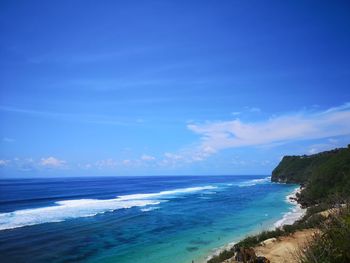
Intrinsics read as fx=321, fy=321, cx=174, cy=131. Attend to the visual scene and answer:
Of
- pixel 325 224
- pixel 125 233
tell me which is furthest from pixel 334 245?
pixel 125 233

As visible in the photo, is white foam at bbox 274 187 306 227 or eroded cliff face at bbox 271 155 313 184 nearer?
white foam at bbox 274 187 306 227

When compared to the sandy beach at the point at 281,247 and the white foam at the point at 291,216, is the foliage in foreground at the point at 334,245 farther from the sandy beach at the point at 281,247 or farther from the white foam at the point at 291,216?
the white foam at the point at 291,216

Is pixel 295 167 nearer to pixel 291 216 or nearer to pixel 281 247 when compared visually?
pixel 291 216

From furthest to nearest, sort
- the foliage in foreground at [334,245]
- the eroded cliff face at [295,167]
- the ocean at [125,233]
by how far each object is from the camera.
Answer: the eroded cliff face at [295,167] → the ocean at [125,233] → the foliage in foreground at [334,245]

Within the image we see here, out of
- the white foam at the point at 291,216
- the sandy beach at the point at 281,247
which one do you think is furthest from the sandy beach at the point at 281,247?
the white foam at the point at 291,216

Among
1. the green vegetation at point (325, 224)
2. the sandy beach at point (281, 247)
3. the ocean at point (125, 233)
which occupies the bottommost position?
the ocean at point (125, 233)

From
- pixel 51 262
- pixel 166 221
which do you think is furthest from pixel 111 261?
pixel 166 221

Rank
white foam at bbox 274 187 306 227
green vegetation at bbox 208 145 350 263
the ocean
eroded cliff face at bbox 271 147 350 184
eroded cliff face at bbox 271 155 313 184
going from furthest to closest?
eroded cliff face at bbox 271 155 313 184 → eroded cliff face at bbox 271 147 350 184 → white foam at bbox 274 187 306 227 → the ocean → green vegetation at bbox 208 145 350 263

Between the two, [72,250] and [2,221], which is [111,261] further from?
[2,221]

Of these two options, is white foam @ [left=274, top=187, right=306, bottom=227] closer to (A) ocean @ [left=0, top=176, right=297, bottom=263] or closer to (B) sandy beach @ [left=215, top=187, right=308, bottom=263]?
(A) ocean @ [left=0, top=176, right=297, bottom=263]

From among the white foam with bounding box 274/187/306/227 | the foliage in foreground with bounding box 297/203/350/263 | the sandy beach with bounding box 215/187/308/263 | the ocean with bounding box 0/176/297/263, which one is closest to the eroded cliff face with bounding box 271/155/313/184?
the white foam with bounding box 274/187/306/227

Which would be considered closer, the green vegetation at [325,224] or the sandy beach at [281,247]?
the green vegetation at [325,224]

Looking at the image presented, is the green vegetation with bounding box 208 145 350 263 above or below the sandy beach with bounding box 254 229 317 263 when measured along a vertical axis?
above

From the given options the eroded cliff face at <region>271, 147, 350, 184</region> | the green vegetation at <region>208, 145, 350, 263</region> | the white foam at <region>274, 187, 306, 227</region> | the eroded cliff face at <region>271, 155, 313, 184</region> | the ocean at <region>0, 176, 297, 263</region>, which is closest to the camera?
the green vegetation at <region>208, 145, 350, 263</region>
